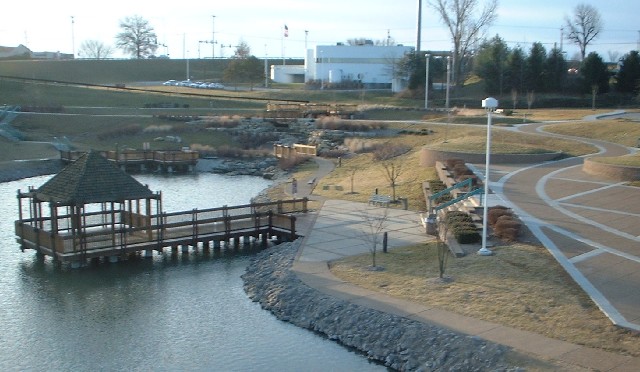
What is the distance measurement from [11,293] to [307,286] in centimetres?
964

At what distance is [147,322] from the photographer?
70.8ft

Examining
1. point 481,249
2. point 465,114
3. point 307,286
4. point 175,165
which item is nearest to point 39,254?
point 307,286

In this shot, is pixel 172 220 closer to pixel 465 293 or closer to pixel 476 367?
pixel 465 293

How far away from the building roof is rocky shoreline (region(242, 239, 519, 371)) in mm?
6606

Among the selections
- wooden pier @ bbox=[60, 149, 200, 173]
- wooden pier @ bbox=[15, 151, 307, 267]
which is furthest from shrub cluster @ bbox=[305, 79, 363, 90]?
wooden pier @ bbox=[15, 151, 307, 267]

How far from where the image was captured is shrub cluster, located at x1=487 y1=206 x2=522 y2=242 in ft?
82.4

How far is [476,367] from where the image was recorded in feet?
55.5

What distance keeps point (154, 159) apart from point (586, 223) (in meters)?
36.2

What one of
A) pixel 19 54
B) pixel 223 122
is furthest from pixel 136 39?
pixel 223 122

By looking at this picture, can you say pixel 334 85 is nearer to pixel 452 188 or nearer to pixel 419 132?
pixel 419 132

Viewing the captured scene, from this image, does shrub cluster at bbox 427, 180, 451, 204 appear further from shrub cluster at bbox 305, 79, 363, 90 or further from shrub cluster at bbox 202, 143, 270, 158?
shrub cluster at bbox 305, 79, 363, 90

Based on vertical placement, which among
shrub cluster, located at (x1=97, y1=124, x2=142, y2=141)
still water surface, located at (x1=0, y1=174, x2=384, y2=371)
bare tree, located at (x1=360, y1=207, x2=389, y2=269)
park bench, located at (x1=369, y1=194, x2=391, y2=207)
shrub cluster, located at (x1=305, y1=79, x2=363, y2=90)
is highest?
shrub cluster, located at (x1=305, y1=79, x2=363, y2=90)

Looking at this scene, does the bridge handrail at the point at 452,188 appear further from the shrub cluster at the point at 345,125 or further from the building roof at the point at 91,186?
the shrub cluster at the point at 345,125

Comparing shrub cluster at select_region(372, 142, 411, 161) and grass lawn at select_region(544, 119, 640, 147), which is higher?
grass lawn at select_region(544, 119, 640, 147)
